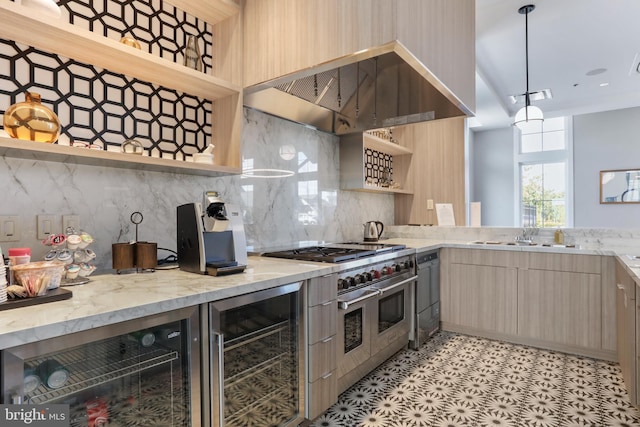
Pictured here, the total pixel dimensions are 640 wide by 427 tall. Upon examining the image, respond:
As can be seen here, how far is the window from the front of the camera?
703cm

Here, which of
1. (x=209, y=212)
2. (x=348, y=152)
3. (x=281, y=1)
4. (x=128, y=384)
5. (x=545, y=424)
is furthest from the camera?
(x=348, y=152)

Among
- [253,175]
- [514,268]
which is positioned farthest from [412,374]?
Answer: [253,175]

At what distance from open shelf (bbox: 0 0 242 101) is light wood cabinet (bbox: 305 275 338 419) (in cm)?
123

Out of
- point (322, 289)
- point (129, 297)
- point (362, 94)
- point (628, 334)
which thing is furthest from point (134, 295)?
point (628, 334)

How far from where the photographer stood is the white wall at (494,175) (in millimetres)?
7480

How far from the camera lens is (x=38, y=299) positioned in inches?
44.1

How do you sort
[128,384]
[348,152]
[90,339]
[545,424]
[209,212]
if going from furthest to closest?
1. [348,152]
2. [545,424]
3. [209,212]
4. [128,384]
5. [90,339]

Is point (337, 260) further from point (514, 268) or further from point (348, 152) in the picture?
point (514, 268)

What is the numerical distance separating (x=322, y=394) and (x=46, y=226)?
5.02 ft

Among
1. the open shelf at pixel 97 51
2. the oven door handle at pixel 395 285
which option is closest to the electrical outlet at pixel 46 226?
the open shelf at pixel 97 51

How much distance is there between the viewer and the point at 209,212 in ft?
5.59

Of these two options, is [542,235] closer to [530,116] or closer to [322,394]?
[530,116]

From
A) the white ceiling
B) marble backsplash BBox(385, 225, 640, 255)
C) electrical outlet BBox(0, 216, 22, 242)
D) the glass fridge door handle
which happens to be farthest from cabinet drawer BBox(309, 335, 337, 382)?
the white ceiling

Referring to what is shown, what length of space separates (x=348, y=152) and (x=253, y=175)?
3.80ft
